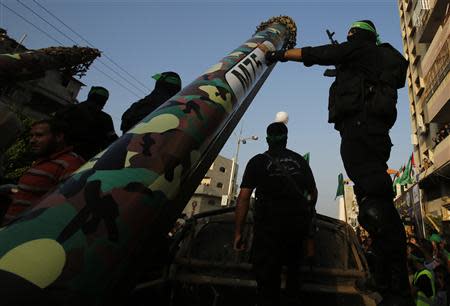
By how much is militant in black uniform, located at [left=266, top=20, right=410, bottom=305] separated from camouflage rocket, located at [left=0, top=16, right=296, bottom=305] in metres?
1.07

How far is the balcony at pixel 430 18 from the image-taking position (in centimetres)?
1716

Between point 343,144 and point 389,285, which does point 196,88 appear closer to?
point 343,144

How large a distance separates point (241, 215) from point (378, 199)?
1.29 m

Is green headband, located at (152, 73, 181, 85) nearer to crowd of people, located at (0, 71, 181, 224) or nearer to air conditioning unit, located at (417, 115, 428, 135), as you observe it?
crowd of people, located at (0, 71, 181, 224)

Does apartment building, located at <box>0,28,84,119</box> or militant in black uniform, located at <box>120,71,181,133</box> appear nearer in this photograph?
militant in black uniform, located at <box>120,71,181,133</box>

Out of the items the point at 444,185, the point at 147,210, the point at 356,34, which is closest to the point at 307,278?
the point at 147,210

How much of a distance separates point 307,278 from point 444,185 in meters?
17.2

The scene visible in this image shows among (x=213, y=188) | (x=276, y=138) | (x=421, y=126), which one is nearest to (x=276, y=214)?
(x=276, y=138)

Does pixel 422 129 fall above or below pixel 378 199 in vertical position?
above

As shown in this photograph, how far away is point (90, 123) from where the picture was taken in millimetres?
3303

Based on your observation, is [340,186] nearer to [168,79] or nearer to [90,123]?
[168,79]

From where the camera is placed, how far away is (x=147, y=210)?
1827mm

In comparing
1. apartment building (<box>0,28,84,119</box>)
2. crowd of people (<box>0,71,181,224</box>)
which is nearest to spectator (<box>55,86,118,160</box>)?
crowd of people (<box>0,71,181,224</box>)

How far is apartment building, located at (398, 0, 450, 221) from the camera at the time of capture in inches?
616
